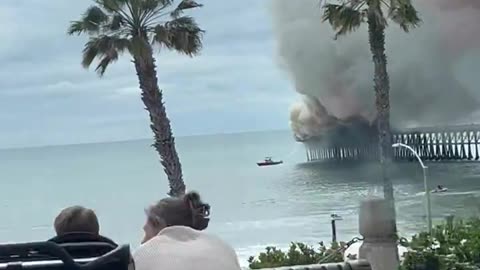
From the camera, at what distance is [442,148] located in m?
17.9

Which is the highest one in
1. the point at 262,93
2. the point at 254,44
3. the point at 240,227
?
the point at 254,44

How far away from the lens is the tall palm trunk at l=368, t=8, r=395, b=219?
981 cm

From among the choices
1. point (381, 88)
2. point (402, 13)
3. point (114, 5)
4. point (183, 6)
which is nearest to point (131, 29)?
point (114, 5)

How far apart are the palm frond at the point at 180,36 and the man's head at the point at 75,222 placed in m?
6.77

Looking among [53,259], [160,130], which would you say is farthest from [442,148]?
[53,259]

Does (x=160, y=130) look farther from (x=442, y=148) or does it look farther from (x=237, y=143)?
(x=237, y=143)

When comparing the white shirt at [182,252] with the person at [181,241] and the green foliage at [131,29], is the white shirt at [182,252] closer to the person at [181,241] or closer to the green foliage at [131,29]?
the person at [181,241]

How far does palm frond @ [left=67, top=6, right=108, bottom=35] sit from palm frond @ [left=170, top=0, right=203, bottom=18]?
0.78 meters

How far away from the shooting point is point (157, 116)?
27.7 feet

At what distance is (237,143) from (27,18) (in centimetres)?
7784

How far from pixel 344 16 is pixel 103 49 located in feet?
10.6

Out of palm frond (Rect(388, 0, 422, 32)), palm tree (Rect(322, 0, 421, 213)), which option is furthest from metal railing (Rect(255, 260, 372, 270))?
palm frond (Rect(388, 0, 422, 32))

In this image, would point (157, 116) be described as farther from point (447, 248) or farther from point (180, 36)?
point (447, 248)

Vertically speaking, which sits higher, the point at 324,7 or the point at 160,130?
the point at 324,7
